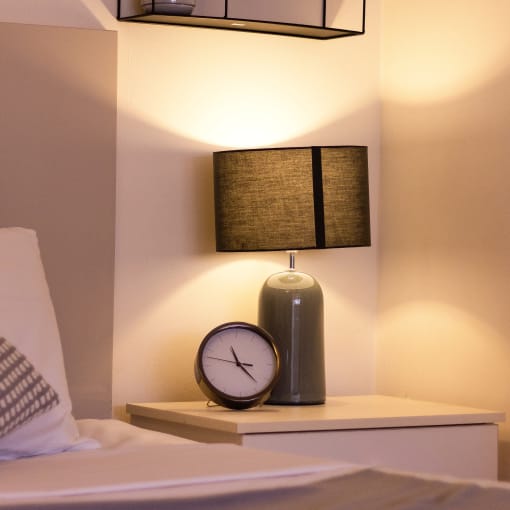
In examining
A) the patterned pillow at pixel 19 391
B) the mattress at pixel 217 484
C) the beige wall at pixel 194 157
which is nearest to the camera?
the mattress at pixel 217 484

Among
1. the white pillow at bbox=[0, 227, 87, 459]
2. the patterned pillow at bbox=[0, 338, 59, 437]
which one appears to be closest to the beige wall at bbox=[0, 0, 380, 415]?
the white pillow at bbox=[0, 227, 87, 459]

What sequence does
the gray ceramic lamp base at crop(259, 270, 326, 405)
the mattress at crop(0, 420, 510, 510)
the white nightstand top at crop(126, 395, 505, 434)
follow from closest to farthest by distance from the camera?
the mattress at crop(0, 420, 510, 510) → the white nightstand top at crop(126, 395, 505, 434) → the gray ceramic lamp base at crop(259, 270, 326, 405)

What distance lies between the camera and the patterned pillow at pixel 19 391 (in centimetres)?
171

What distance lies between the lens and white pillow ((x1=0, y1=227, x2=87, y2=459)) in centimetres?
180

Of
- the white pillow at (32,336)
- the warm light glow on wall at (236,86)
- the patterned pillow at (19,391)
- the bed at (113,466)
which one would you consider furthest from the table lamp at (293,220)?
the patterned pillow at (19,391)

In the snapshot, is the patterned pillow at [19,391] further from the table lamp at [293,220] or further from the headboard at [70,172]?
the table lamp at [293,220]

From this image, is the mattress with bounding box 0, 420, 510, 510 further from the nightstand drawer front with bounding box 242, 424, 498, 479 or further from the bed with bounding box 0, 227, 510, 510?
the nightstand drawer front with bounding box 242, 424, 498, 479

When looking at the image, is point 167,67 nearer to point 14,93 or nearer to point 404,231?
point 14,93

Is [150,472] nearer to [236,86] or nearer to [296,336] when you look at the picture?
[296,336]

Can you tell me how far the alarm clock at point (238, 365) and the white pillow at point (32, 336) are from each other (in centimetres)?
61

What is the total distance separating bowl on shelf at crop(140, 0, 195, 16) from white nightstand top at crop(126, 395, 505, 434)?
956 mm

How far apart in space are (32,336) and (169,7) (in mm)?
1091

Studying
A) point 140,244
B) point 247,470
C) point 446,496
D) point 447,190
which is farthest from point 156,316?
point 446,496

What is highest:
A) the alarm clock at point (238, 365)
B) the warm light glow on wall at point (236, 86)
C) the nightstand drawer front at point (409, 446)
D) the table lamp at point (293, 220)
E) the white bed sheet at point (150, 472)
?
the warm light glow on wall at point (236, 86)
